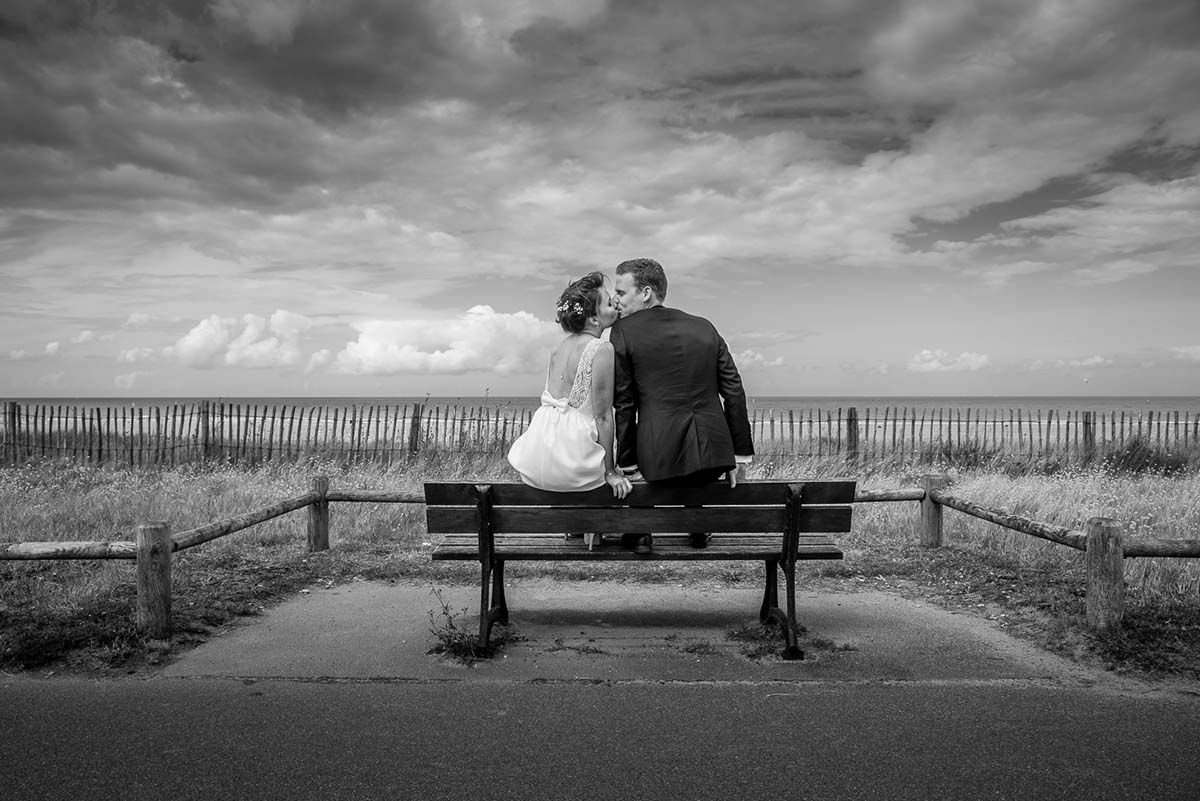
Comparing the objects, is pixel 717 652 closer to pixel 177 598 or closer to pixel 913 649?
pixel 913 649

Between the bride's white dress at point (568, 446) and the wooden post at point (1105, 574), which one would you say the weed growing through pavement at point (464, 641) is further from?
the wooden post at point (1105, 574)

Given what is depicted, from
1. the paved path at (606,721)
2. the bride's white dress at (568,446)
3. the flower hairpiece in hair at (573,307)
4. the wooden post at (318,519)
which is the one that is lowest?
the paved path at (606,721)

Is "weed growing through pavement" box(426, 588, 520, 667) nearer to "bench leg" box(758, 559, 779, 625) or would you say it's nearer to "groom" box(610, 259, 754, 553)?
"groom" box(610, 259, 754, 553)

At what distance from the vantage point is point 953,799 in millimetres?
3242

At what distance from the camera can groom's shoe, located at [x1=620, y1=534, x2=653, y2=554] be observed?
17.5ft

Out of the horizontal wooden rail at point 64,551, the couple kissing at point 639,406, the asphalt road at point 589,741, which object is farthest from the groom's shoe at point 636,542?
the horizontal wooden rail at point 64,551

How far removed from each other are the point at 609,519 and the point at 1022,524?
3043mm

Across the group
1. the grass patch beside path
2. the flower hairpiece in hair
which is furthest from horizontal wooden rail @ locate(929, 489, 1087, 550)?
the flower hairpiece in hair

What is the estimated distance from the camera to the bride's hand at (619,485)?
5.13 metres

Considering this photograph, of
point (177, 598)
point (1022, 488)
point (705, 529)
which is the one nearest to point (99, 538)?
point (177, 598)

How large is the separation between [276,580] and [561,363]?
315 centimetres

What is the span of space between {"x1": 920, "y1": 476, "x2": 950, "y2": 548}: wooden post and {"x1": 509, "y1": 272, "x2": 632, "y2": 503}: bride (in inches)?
163

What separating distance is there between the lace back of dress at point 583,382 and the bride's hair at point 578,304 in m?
0.16

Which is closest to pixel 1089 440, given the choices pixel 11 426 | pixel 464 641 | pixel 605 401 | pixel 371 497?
pixel 371 497
